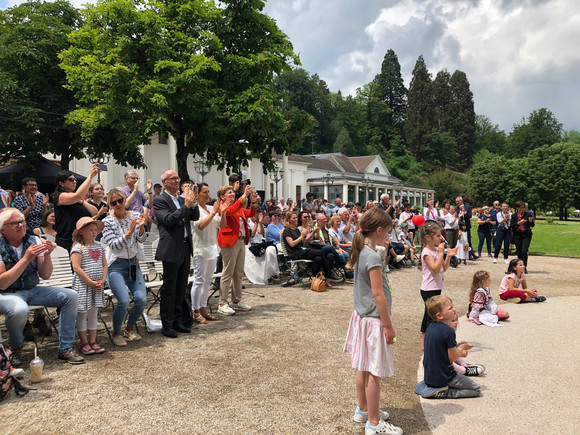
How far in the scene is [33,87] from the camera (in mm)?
22250

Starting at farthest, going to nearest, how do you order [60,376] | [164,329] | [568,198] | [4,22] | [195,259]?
[568,198] < [4,22] < [195,259] < [164,329] < [60,376]

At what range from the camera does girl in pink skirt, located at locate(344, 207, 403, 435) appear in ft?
11.0

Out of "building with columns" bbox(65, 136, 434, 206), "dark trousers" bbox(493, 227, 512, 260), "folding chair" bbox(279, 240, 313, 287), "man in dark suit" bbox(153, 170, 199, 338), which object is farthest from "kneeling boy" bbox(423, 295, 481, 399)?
"building with columns" bbox(65, 136, 434, 206)

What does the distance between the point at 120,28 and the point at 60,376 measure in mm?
15361

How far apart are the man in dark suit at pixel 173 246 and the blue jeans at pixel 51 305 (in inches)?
48.2

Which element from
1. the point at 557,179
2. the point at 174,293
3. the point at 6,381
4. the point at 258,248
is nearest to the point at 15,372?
the point at 6,381

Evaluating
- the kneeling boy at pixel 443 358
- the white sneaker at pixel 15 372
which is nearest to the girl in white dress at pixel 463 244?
the kneeling boy at pixel 443 358

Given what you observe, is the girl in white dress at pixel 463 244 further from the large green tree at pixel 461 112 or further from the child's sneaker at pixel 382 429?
the large green tree at pixel 461 112

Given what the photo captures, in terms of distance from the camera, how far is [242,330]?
20.8ft

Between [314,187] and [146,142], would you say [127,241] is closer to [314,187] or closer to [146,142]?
[146,142]

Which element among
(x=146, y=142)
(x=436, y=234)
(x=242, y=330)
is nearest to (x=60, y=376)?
(x=242, y=330)

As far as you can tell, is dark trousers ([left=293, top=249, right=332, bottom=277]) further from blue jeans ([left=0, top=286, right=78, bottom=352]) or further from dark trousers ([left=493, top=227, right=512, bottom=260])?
dark trousers ([left=493, top=227, right=512, bottom=260])

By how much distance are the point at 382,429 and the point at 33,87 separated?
2454 centimetres

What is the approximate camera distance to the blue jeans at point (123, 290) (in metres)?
5.57
